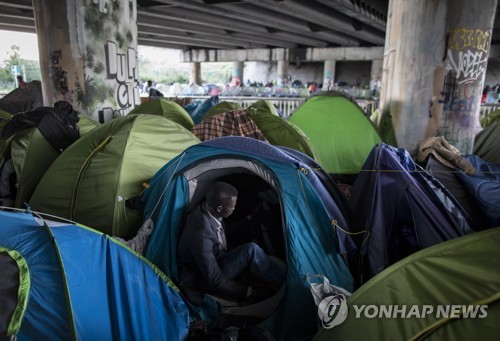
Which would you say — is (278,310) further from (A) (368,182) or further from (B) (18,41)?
(B) (18,41)

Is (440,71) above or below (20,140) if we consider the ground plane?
above

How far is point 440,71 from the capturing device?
14.7 ft

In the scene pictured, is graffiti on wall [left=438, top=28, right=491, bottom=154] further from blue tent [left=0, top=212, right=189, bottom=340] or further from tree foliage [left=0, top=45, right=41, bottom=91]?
tree foliage [left=0, top=45, right=41, bottom=91]

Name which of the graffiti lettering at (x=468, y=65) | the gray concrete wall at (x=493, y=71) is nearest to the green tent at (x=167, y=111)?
the graffiti lettering at (x=468, y=65)

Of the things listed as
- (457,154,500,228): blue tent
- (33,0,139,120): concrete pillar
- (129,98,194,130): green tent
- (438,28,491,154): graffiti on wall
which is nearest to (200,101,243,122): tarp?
(129,98,194,130): green tent

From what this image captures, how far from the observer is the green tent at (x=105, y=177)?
3518mm

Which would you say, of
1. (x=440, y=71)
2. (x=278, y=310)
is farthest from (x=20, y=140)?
(x=440, y=71)

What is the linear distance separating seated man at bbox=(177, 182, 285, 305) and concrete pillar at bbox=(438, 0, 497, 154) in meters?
3.09

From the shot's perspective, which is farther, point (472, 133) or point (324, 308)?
point (472, 133)

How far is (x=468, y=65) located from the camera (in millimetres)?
4363

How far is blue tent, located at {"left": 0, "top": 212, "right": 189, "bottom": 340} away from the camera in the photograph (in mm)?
1838

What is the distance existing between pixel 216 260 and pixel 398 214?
1700 mm

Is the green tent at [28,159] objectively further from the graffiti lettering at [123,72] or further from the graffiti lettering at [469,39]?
the graffiti lettering at [469,39]

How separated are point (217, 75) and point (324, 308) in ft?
141
